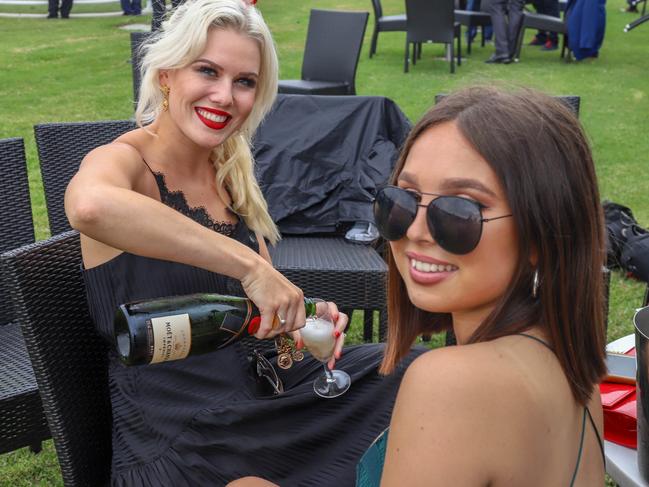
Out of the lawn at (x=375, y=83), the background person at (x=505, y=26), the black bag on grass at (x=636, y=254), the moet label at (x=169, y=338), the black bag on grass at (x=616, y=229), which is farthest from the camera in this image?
the background person at (x=505, y=26)

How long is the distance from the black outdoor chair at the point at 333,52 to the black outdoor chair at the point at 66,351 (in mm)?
6102

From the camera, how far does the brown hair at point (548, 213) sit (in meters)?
1.29

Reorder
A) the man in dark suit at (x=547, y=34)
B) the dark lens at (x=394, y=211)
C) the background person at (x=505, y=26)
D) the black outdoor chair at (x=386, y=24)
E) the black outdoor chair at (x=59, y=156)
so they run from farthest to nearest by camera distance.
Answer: the man in dark suit at (x=547, y=34) → the black outdoor chair at (x=386, y=24) → the background person at (x=505, y=26) → the black outdoor chair at (x=59, y=156) → the dark lens at (x=394, y=211)

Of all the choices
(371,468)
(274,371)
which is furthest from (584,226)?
(274,371)

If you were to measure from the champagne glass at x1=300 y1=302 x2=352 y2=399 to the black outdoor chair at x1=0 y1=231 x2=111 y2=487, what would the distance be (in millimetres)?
626

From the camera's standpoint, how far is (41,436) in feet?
8.27

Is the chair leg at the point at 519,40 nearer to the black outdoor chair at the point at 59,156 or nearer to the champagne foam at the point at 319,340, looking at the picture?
the black outdoor chair at the point at 59,156

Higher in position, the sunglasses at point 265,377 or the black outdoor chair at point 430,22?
the sunglasses at point 265,377

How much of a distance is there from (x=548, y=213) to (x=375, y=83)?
31.8 ft

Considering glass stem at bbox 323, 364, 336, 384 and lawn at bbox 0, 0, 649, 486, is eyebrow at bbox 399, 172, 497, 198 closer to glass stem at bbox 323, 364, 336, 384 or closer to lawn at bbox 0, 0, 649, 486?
glass stem at bbox 323, 364, 336, 384

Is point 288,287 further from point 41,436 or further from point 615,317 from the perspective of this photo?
point 615,317

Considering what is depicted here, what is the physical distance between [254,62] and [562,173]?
4.60ft

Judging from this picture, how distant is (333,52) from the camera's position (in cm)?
841

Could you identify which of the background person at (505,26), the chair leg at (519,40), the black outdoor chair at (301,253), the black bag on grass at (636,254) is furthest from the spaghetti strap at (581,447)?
the chair leg at (519,40)
